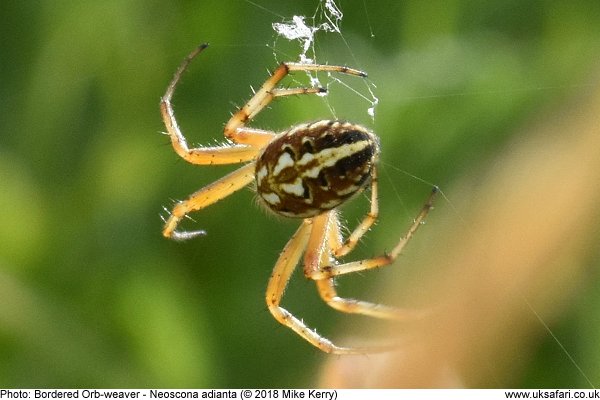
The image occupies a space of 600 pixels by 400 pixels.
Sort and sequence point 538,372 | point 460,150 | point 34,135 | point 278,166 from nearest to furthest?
point 278,166, point 538,372, point 460,150, point 34,135

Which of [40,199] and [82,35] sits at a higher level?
[82,35]

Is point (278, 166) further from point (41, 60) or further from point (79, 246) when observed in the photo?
point (41, 60)

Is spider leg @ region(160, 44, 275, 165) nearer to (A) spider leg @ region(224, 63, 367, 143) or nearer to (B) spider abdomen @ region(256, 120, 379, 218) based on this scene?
(A) spider leg @ region(224, 63, 367, 143)

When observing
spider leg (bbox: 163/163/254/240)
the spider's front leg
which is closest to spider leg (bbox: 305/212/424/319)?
the spider's front leg

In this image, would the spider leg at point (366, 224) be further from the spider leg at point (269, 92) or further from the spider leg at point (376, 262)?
the spider leg at point (269, 92)

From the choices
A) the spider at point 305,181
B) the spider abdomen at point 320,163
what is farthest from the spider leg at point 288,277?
the spider abdomen at point 320,163

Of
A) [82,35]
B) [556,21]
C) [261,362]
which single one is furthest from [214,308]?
[556,21]
